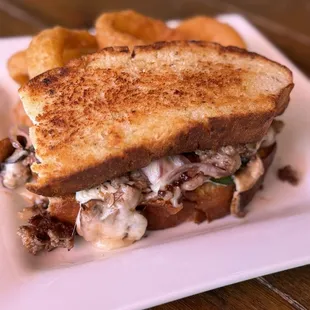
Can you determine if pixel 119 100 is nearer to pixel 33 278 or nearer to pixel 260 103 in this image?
pixel 260 103

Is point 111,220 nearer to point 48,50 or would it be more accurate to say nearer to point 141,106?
point 141,106

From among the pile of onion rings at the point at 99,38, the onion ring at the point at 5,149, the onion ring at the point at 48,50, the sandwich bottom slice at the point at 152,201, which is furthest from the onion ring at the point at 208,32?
the onion ring at the point at 5,149

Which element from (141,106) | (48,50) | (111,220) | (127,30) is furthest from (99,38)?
(111,220)

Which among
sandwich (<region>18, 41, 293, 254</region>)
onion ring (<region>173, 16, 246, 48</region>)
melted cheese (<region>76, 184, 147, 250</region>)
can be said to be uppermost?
onion ring (<region>173, 16, 246, 48</region>)

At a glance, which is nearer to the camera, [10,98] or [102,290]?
[102,290]

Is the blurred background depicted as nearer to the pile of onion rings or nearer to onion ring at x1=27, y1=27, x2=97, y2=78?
the pile of onion rings

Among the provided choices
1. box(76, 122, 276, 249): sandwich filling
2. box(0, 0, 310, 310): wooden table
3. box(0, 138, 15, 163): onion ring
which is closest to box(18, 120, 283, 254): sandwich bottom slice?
box(76, 122, 276, 249): sandwich filling

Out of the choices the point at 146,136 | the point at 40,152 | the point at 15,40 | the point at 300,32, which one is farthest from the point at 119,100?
the point at 300,32
